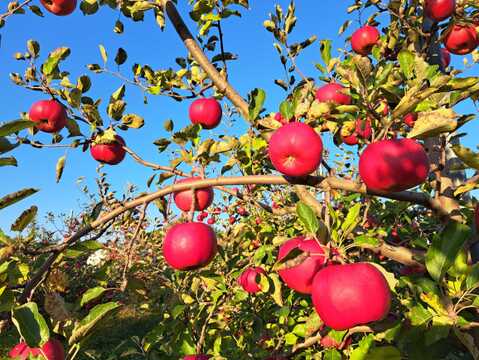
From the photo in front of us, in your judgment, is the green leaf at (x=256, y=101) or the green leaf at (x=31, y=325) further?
the green leaf at (x=256, y=101)

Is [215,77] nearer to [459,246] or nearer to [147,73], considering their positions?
[147,73]

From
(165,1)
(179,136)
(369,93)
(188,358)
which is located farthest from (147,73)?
(188,358)

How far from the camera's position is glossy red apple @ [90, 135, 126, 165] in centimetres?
227

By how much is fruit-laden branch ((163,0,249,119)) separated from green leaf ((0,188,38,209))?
3.40 feet

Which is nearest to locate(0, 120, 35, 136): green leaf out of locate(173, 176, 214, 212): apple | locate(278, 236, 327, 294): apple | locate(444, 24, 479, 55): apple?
locate(173, 176, 214, 212): apple

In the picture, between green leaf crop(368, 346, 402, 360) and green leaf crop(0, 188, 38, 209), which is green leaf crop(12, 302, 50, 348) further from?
green leaf crop(368, 346, 402, 360)

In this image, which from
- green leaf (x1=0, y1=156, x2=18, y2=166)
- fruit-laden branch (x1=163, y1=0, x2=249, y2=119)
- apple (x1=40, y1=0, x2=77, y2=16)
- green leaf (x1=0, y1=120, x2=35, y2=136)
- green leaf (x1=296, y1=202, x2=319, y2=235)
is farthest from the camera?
apple (x1=40, y1=0, x2=77, y2=16)

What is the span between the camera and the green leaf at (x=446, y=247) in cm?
148

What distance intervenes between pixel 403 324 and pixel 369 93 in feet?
3.37

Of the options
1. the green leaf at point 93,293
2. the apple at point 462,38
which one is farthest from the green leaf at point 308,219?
the apple at point 462,38

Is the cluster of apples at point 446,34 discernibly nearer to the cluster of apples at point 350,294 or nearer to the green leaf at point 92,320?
the cluster of apples at point 350,294

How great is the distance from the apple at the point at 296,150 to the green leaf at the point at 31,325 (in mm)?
1077

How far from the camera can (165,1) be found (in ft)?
6.93

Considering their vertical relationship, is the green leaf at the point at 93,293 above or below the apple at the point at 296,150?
below
